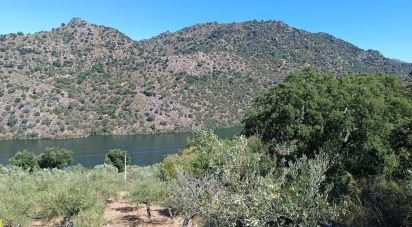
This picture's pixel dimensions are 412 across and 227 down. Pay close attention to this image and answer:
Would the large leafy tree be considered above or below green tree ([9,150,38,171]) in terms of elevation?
above

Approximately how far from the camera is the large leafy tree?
2672cm

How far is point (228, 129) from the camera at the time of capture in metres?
153

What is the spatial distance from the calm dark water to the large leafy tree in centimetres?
7390

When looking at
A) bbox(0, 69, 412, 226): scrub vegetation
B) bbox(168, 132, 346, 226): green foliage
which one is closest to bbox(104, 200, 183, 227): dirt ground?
bbox(0, 69, 412, 226): scrub vegetation

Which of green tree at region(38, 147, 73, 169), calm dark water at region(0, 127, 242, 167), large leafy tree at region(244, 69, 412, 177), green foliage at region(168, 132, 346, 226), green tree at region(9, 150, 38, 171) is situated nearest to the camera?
green foliage at region(168, 132, 346, 226)

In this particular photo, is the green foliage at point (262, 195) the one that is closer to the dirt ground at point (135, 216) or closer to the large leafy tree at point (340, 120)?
the large leafy tree at point (340, 120)

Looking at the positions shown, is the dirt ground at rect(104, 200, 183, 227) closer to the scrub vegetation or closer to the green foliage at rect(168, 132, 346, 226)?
the scrub vegetation

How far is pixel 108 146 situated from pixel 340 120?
349 ft

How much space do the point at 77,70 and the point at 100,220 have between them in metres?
167

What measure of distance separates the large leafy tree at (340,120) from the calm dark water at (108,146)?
7390 centimetres

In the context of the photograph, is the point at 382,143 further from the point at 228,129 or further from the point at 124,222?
the point at 228,129

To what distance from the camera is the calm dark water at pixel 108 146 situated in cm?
10784

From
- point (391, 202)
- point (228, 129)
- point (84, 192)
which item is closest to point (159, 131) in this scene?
point (228, 129)

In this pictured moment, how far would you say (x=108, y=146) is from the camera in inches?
4973
